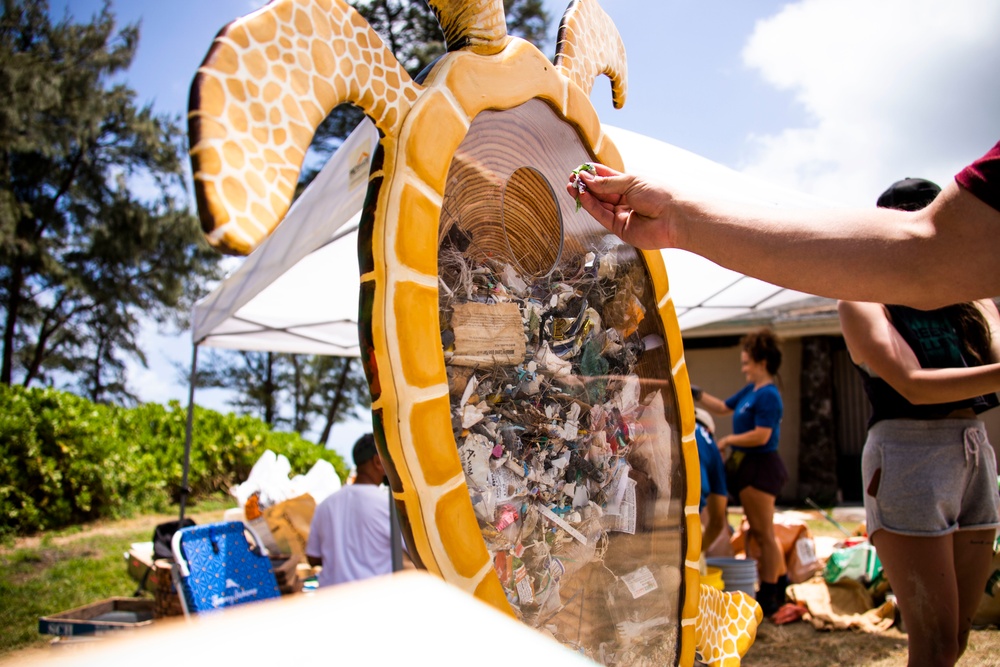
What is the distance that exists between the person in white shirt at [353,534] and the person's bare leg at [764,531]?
2426 mm

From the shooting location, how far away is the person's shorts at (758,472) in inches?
175

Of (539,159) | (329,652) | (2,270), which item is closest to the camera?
(329,652)

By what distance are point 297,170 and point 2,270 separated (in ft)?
51.2

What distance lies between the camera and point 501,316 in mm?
1484

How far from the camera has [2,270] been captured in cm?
1345

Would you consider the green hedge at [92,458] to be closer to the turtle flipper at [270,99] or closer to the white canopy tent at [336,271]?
the white canopy tent at [336,271]

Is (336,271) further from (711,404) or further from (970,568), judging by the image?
(970,568)

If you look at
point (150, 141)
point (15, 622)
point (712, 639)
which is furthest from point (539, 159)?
point (150, 141)

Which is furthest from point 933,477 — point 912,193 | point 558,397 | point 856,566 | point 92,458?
point 92,458

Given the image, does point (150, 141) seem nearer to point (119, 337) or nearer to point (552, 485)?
point (119, 337)

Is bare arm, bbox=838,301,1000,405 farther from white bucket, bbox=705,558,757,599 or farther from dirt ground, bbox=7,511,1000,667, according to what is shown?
white bucket, bbox=705,558,757,599

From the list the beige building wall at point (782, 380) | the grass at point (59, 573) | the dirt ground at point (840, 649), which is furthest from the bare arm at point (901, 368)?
the beige building wall at point (782, 380)

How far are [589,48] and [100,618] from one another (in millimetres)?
4191

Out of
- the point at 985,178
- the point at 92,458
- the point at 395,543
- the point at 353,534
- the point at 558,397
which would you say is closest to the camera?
the point at 985,178
